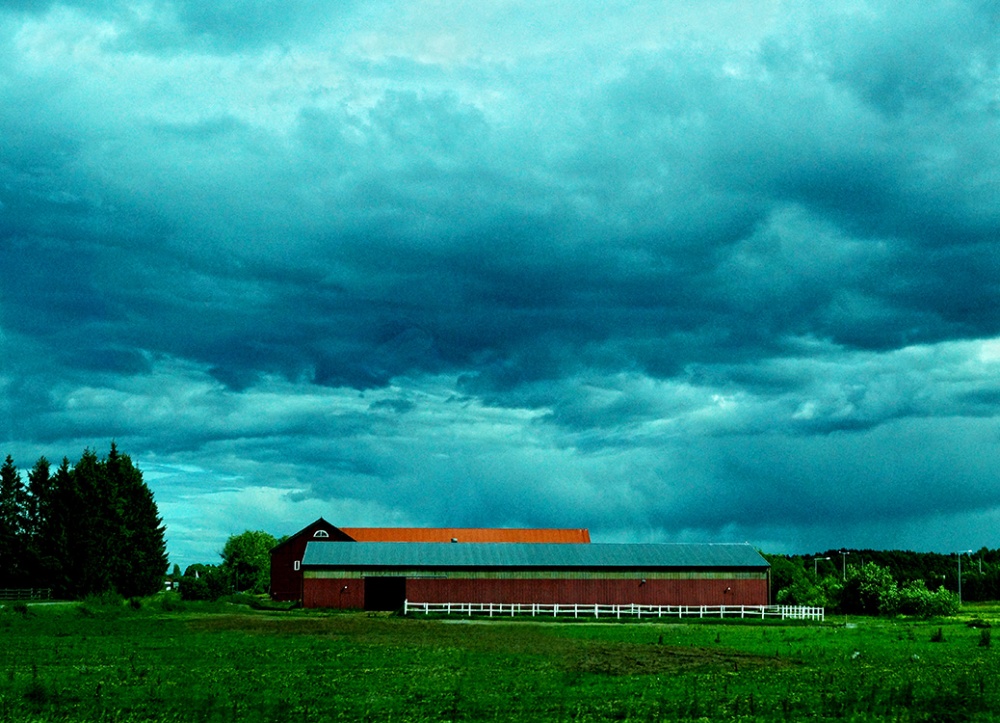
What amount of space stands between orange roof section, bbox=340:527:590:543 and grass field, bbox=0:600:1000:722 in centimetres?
7806

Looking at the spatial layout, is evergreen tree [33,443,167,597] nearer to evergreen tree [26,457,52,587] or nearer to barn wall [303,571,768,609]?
evergreen tree [26,457,52,587]

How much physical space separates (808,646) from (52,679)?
103 ft

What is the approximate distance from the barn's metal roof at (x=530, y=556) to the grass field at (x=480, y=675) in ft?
106

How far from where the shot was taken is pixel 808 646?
45344 millimetres

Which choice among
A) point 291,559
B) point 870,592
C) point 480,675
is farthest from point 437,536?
point 480,675

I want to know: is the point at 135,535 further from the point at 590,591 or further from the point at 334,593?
the point at 590,591

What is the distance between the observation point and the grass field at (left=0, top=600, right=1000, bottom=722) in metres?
23.7

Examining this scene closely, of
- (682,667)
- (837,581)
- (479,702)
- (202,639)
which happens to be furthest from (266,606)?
(479,702)

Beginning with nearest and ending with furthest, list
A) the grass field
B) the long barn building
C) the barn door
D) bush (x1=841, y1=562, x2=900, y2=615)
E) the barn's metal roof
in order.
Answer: the grass field < bush (x1=841, y1=562, x2=900, y2=615) < the long barn building < the barn's metal roof < the barn door

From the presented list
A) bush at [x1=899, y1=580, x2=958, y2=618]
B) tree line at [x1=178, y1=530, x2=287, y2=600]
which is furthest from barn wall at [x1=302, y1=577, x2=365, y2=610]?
tree line at [x1=178, y1=530, x2=287, y2=600]

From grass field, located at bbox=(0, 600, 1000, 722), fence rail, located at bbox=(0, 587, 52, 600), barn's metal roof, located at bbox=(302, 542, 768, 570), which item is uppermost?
barn's metal roof, located at bbox=(302, 542, 768, 570)

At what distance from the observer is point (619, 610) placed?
83.2 m

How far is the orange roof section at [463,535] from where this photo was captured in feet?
438

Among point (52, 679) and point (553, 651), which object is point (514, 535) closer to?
point (553, 651)
